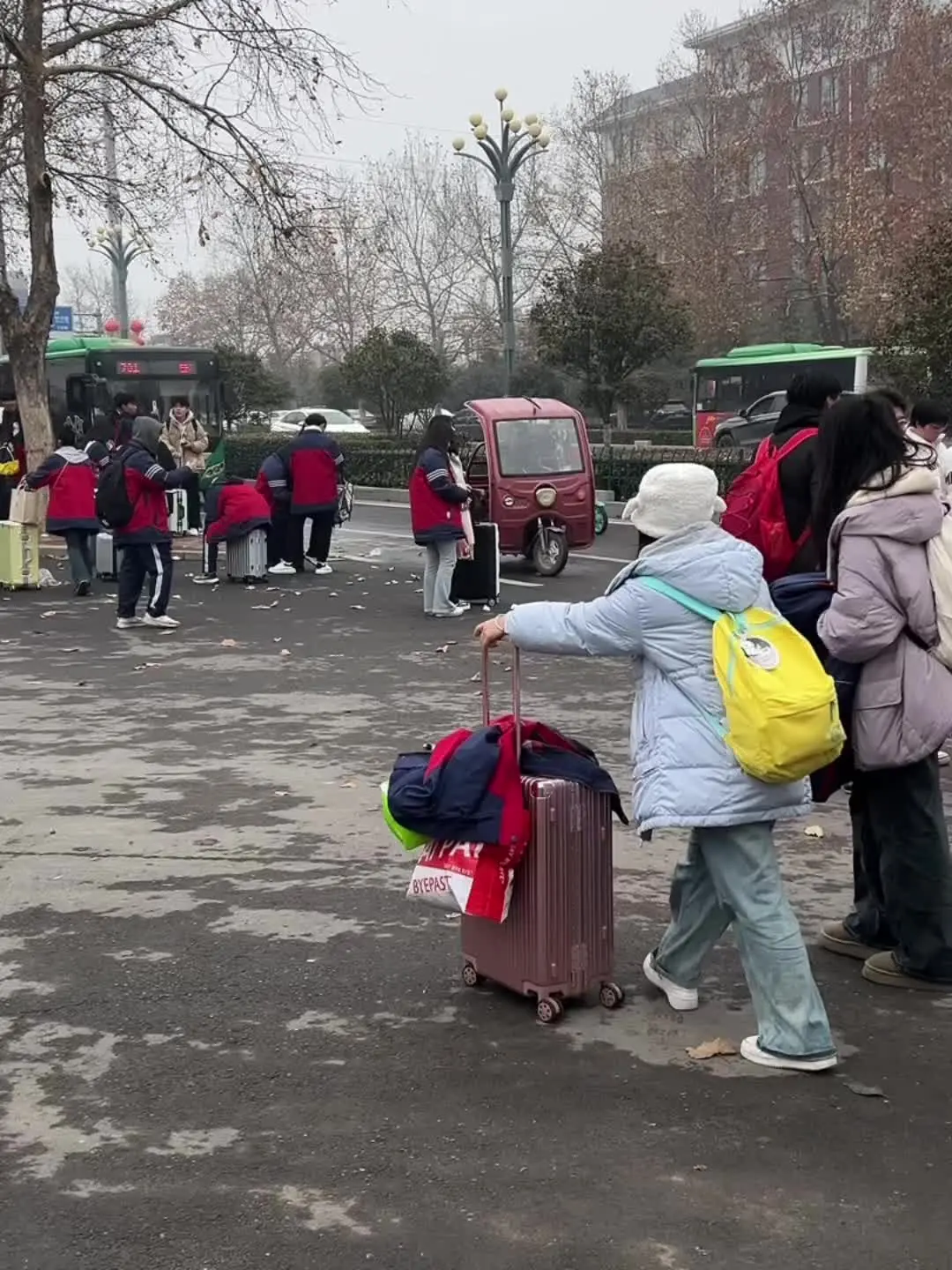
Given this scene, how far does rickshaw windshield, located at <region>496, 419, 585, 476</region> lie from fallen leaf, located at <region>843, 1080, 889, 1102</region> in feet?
42.3

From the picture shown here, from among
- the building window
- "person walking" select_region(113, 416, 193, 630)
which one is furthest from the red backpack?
the building window

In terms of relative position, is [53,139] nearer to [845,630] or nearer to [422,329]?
[845,630]

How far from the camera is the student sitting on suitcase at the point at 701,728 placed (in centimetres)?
401

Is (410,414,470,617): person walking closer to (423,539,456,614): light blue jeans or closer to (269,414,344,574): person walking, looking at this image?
(423,539,456,614): light blue jeans

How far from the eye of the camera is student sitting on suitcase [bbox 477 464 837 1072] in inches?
158

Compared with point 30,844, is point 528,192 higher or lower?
higher

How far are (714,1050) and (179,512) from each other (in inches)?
710

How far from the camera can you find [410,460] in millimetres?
31516

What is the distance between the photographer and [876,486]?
448cm

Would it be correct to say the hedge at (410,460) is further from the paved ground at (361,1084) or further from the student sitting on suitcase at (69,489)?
the paved ground at (361,1084)

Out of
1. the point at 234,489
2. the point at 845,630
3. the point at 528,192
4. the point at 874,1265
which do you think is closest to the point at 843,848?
the point at 845,630

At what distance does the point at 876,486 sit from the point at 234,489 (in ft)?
39.3

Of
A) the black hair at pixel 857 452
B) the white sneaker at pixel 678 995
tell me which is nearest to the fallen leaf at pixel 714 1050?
the white sneaker at pixel 678 995

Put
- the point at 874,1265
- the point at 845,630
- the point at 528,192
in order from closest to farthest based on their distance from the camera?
the point at 874,1265 → the point at 845,630 → the point at 528,192
